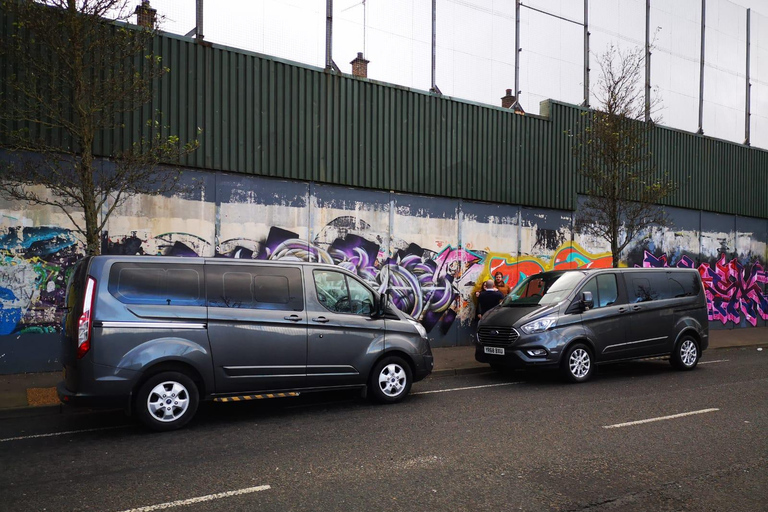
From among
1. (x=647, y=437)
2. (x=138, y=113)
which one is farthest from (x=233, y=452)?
(x=138, y=113)

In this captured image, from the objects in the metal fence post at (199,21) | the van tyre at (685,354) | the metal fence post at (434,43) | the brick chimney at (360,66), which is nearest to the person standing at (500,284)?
the van tyre at (685,354)

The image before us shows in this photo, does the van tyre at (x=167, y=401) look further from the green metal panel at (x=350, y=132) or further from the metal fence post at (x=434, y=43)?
the metal fence post at (x=434, y=43)

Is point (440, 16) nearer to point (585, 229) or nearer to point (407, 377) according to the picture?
point (585, 229)

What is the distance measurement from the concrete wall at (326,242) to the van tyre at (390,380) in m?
4.92

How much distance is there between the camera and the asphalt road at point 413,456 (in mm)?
4547

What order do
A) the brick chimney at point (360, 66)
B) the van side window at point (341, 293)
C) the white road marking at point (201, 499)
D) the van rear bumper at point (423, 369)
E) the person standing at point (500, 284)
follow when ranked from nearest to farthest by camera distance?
1. the white road marking at point (201, 499)
2. the van side window at point (341, 293)
3. the van rear bumper at point (423, 369)
4. the brick chimney at point (360, 66)
5. the person standing at point (500, 284)

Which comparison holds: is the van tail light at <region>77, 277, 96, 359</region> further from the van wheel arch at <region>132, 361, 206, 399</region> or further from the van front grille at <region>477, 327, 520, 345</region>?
the van front grille at <region>477, 327, 520, 345</region>

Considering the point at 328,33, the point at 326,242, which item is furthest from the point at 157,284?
the point at 328,33

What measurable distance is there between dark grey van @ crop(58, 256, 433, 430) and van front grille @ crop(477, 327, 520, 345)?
2014mm

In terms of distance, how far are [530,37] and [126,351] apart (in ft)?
47.4

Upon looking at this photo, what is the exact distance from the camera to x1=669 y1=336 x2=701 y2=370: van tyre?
11.1 meters

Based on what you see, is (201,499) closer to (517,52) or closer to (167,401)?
(167,401)

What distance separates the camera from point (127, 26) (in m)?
10.3

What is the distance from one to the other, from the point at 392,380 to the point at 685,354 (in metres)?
6.34
